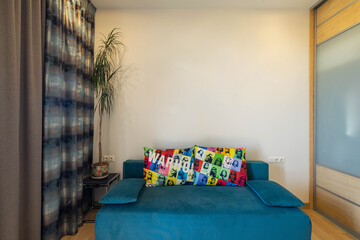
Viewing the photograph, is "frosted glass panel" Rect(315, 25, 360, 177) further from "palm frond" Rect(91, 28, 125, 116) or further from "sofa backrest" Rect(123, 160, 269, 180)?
"palm frond" Rect(91, 28, 125, 116)

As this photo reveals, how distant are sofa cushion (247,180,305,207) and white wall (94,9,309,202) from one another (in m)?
0.73

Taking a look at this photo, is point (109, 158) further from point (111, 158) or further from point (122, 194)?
point (122, 194)

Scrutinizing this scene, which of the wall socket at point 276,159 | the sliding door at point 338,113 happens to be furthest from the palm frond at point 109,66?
the sliding door at point 338,113

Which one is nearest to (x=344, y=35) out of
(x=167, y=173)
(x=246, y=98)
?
(x=246, y=98)

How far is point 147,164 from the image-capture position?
2.03 meters

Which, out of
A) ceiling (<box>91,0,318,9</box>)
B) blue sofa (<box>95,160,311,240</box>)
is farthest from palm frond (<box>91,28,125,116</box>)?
blue sofa (<box>95,160,311,240</box>)

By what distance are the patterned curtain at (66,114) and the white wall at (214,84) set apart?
36 cm

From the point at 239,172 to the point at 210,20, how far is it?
221 cm

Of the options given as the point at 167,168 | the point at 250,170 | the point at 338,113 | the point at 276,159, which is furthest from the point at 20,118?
the point at 338,113

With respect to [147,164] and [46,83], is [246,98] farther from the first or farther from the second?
[46,83]

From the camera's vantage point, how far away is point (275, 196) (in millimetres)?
1554

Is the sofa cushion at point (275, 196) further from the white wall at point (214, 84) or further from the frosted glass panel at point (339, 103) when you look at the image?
the frosted glass panel at point (339, 103)

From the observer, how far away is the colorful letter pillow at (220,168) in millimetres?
1993

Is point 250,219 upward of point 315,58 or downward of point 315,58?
downward
